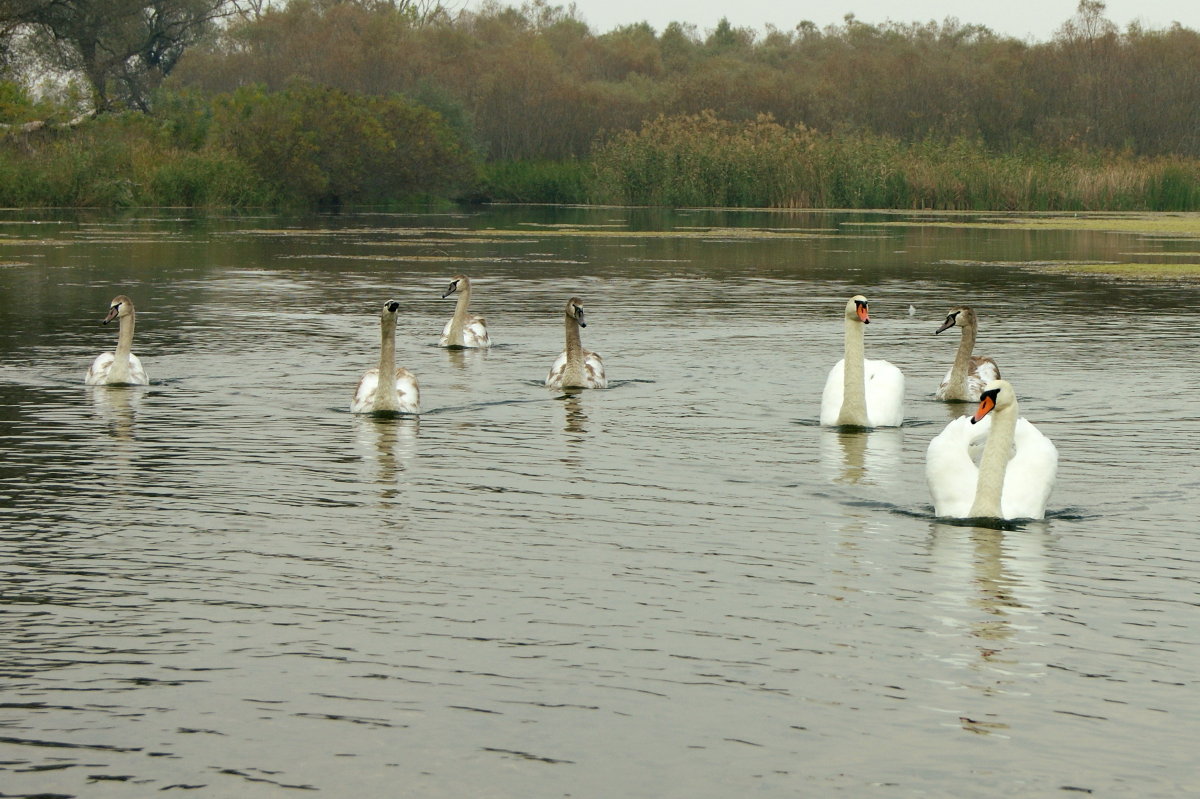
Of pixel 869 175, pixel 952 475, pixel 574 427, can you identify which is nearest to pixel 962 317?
pixel 574 427

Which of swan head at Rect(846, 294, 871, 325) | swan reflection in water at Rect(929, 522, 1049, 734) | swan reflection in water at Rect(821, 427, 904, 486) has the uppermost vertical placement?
swan head at Rect(846, 294, 871, 325)

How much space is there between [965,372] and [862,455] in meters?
2.94

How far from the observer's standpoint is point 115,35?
7881 centimetres

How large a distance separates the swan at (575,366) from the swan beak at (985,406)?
5.92m

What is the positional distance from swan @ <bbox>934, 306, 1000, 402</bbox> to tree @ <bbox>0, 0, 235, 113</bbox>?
5731 centimetres

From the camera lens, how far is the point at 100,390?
14.7 metres

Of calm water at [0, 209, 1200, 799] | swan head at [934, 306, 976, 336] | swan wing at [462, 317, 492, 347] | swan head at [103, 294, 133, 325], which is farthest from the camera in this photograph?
swan wing at [462, 317, 492, 347]

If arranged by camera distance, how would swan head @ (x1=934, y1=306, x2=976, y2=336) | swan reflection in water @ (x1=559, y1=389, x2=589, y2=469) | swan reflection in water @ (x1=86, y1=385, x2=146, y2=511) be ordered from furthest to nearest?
swan head @ (x1=934, y1=306, x2=976, y2=336) < swan reflection in water @ (x1=559, y1=389, x2=589, y2=469) < swan reflection in water @ (x1=86, y1=385, x2=146, y2=511)

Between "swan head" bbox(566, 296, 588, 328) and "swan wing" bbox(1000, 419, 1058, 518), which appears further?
"swan head" bbox(566, 296, 588, 328)

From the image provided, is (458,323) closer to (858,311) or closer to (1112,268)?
(858,311)

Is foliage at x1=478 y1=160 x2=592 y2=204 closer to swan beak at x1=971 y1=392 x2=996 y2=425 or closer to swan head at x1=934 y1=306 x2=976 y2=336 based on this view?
swan head at x1=934 y1=306 x2=976 y2=336

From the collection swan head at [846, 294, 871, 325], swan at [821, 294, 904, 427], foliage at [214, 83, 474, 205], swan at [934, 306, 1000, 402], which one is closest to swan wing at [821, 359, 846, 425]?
swan at [821, 294, 904, 427]

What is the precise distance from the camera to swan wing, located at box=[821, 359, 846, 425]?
12711 millimetres

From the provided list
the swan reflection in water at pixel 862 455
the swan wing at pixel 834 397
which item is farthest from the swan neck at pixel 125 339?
the swan reflection in water at pixel 862 455
